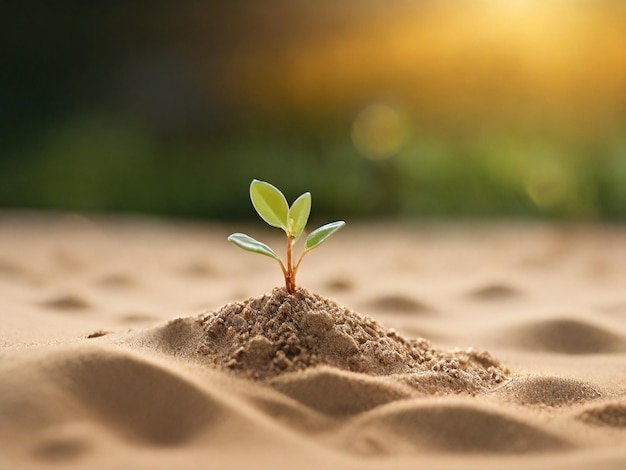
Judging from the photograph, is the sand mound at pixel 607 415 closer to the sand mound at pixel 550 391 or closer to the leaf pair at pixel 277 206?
the sand mound at pixel 550 391

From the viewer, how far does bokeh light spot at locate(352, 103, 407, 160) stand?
4.89 m

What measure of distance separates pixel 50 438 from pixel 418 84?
4661 millimetres

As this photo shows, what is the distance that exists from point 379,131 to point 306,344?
4.15 metres

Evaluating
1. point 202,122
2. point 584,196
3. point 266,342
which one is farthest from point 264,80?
point 266,342

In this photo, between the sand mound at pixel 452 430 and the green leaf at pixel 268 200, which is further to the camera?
the green leaf at pixel 268 200

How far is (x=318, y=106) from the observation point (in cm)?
523

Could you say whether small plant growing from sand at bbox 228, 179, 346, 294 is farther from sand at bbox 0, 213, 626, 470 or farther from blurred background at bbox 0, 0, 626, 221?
blurred background at bbox 0, 0, 626, 221

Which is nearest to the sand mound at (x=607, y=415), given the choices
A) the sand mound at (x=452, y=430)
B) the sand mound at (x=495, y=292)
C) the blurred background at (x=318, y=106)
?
the sand mound at (x=452, y=430)

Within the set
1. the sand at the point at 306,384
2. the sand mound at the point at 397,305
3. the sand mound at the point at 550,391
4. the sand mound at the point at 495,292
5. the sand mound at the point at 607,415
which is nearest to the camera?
the sand at the point at 306,384

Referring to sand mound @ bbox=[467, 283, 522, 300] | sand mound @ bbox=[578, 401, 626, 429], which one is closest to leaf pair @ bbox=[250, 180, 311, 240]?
sand mound @ bbox=[578, 401, 626, 429]

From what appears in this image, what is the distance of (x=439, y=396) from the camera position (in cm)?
97

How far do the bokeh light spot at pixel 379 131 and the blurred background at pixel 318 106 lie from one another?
0.04ft

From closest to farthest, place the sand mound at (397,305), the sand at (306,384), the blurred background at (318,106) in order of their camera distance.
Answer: the sand at (306,384)
the sand mound at (397,305)
the blurred background at (318,106)

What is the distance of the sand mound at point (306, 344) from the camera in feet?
3.28
